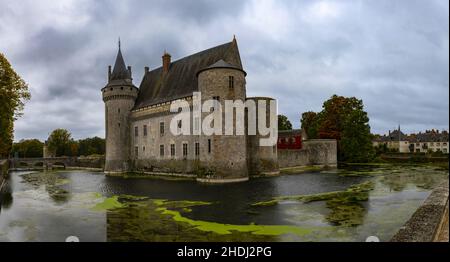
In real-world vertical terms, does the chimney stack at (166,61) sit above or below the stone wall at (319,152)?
above

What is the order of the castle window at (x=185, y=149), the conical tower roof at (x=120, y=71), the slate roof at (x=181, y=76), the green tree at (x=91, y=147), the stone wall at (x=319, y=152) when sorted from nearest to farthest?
the slate roof at (x=181, y=76) < the castle window at (x=185, y=149) < the conical tower roof at (x=120, y=71) < the stone wall at (x=319, y=152) < the green tree at (x=91, y=147)

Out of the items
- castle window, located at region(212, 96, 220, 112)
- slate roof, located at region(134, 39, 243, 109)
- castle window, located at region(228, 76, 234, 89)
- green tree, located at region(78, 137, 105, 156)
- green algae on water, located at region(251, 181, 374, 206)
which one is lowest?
green algae on water, located at region(251, 181, 374, 206)

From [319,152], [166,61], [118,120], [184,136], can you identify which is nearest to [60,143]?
[118,120]

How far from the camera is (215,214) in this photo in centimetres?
1170

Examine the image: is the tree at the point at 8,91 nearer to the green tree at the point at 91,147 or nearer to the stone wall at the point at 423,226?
the stone wall at the point at 423,226

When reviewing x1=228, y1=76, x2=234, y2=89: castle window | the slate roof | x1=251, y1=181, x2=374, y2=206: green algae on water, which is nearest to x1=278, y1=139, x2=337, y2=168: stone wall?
the slate roof

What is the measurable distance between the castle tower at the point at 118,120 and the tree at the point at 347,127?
87.8 ft

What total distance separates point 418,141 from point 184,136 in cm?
6227

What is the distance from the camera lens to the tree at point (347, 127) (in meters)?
39.6

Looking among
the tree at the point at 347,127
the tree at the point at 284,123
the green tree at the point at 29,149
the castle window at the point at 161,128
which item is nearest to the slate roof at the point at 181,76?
the castle window at the point at 161,128

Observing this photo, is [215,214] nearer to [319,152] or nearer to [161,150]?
[161,150]

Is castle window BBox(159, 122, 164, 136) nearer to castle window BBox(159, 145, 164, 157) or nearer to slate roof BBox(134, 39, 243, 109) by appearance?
castle window BBox(159, 145, 164, 157)

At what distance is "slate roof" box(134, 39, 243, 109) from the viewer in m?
26.6

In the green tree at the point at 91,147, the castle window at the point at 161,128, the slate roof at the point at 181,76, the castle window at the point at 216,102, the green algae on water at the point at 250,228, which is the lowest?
the green algae on water at the point at 250,228
